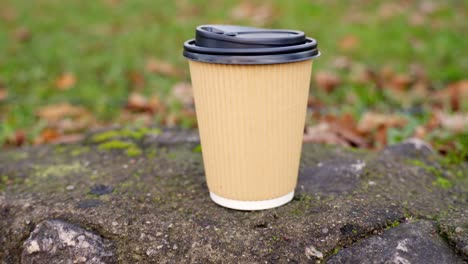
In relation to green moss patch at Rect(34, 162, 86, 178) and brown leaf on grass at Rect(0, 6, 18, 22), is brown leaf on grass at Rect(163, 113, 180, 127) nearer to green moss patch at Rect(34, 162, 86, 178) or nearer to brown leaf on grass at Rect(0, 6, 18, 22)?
green moss patch at Rect(34, 162, 86, 178)

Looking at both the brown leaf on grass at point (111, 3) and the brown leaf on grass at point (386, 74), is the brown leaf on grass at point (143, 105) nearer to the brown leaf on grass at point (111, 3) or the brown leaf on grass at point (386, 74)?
the brown leaf on grass at point (386, 74)

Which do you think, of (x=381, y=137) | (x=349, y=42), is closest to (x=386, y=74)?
(x=349, y=42)

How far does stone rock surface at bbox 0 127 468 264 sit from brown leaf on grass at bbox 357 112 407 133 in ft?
1.76

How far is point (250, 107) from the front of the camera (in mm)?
1796

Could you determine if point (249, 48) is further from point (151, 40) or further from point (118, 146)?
point (151, 40)

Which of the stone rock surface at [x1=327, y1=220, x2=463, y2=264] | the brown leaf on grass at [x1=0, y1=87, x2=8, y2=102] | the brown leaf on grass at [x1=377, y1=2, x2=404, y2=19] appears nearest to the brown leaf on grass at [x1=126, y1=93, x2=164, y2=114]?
the brown leaf on grass at [x1=0, y1=87, x2=8, y2=102]

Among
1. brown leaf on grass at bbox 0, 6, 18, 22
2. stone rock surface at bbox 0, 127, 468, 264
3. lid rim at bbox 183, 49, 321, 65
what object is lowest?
brown leaf on grass at bbox 0, 6, 18, 22

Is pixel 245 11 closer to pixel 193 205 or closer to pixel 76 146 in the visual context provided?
pixel 76 146

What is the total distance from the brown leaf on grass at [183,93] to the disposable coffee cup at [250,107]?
1713 millimetres

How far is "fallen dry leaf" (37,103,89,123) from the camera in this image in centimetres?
349

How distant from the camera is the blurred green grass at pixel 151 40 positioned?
391cm

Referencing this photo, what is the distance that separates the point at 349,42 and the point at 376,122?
1.69 meters

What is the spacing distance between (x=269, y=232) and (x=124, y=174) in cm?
77

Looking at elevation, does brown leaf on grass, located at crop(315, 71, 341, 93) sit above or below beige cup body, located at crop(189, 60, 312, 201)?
below
